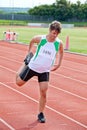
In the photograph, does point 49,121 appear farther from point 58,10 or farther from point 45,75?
point 58,10

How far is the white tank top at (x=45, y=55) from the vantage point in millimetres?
7816

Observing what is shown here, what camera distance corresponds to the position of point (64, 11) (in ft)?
322

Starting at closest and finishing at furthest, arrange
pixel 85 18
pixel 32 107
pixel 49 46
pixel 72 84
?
pixel 49 46, pixel 32 107, pixel 72 84, pixel 85 18

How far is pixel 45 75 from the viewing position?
801 cm

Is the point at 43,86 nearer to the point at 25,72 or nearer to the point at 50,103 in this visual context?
the point at 25,72

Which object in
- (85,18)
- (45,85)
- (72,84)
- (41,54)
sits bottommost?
(85,18)

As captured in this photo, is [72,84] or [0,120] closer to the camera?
[0,120]

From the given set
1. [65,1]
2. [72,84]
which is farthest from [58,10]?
[72,84]

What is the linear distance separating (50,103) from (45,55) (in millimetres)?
2514

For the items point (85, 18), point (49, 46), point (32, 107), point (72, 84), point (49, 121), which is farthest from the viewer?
point (85, 18)

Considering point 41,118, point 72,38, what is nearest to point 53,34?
point 41,118

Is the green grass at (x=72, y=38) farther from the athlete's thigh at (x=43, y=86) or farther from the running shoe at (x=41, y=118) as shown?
the athlete's thigh at (x=43, y=86)

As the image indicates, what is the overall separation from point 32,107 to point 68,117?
1.10 m

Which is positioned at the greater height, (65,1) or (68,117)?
(68,117)
